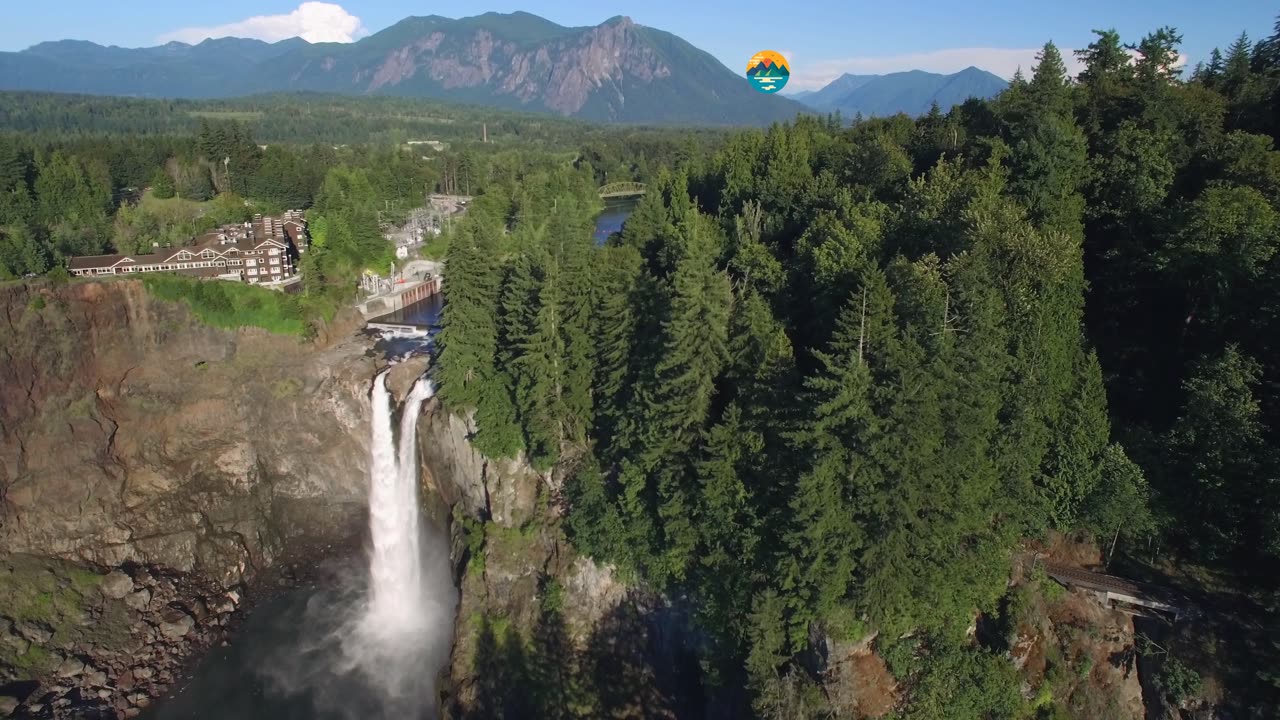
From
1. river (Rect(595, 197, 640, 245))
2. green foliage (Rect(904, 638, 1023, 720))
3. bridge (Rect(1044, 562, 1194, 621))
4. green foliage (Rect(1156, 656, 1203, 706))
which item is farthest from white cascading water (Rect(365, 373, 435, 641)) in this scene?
river (Rect(595, 197, 640, 245))

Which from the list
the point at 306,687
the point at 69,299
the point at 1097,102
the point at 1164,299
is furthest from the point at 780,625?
the point at 69,299

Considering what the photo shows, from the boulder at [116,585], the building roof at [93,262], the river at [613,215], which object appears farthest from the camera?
the river at [613,215]

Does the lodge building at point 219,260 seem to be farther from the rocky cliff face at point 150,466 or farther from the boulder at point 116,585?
the boulder at point 116,585

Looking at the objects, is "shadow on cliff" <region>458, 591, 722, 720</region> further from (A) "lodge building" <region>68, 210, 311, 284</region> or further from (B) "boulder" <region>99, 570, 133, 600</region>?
(A) "lodge building" <region>68, 210, 311, 284</region>

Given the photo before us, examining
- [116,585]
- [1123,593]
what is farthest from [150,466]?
[1123,593]

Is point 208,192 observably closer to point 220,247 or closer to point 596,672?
point 220,247

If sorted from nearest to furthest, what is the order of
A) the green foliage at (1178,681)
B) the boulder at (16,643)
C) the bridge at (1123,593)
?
1. the green foliage at (1178,681)
2. the bridge at (1123,593)
3. the boulder at (16,643)

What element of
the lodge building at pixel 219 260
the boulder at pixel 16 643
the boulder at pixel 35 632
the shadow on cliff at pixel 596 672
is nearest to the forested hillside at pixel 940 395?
the shadow on cliff at pixel 596 672

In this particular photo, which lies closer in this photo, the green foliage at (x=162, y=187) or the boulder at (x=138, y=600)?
the boulder at (x=138, y=600)
